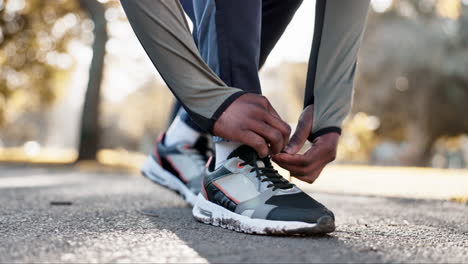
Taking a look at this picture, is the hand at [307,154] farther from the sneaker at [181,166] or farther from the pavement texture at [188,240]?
the sneaker at [181,166]

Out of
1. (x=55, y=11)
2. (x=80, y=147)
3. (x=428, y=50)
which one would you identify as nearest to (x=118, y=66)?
(x=55, y=11)

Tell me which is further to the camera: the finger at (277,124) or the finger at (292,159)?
the finger at (292,159)

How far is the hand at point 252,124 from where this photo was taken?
1.12 m

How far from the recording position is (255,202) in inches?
47.7

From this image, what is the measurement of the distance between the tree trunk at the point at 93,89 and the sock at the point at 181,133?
224 inches

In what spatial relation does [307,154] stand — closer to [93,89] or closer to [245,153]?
[245,153]

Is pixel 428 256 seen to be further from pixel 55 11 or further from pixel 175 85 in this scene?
pixel 55 11

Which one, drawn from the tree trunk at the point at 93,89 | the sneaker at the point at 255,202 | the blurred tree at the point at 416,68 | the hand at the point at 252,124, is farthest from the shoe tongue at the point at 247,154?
the blurred tree at the point at 416,68

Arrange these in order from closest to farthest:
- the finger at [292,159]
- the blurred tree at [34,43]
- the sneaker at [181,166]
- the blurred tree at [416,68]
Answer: the finger at [292,159] → the sneaker at [181,166] → the blurred tree at [34,43] → the blurred tree at [416,68]

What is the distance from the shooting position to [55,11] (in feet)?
30.6

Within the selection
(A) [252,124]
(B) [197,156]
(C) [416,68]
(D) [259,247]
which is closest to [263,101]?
(A) [252,124]

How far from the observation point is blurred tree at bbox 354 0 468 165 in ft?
52.6

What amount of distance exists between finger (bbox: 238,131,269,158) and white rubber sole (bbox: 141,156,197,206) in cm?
62

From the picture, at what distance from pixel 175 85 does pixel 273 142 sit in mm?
261
